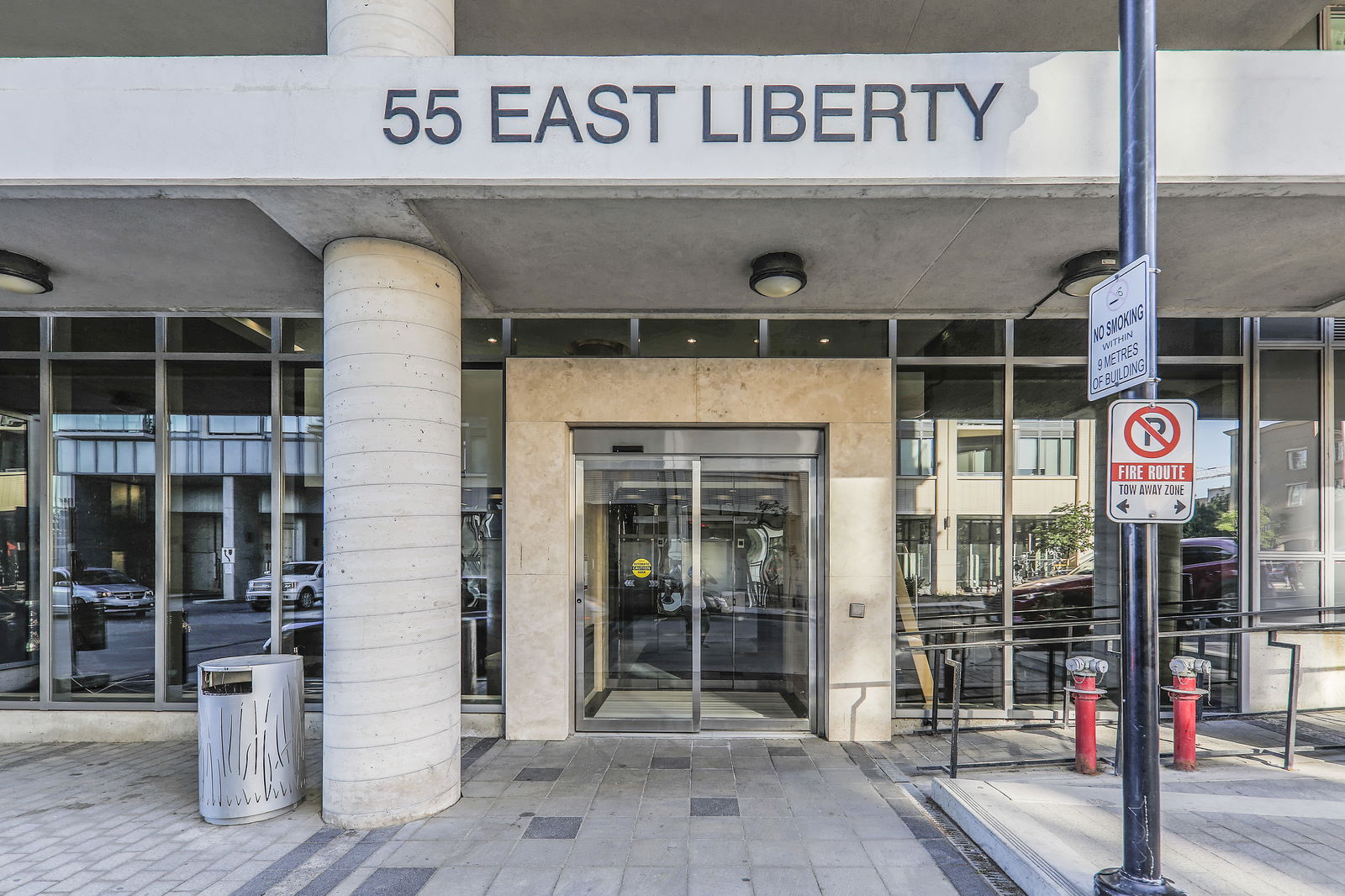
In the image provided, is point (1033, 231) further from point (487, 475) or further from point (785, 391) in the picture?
point (487, 475)

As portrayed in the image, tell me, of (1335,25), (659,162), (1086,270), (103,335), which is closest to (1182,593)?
(1086,270)

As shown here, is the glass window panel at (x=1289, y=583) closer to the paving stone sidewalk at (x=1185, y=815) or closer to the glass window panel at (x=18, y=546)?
the paving stone sidewalk at (x=1185, y=815)

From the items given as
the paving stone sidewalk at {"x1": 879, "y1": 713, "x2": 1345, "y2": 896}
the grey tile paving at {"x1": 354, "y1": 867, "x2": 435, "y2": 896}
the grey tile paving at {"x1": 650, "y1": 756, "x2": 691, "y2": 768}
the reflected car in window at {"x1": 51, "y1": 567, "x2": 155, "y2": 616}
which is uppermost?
the reflected car in window at {"x1": 51, "y1": 567, "x2": 155, "y2": 616}

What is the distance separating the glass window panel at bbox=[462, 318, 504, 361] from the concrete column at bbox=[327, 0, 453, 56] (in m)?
2.57

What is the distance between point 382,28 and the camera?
14.8 ft

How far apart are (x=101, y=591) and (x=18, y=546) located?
93 centimetres

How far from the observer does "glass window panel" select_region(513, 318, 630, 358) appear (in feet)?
22.1

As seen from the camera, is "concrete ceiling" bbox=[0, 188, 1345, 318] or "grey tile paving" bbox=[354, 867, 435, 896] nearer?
"grey tile paving" bbox=[354, 867, 435, 896]

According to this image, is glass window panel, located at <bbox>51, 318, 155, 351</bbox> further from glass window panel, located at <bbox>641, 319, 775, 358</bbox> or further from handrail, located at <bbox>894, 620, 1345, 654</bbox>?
handrail, located at <bbox>894, 620, 1345, 654</bbox>

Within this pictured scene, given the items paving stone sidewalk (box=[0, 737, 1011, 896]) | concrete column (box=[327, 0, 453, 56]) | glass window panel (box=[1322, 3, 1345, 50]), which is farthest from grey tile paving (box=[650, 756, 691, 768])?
glass window panel (box=[1322, 3, 1345, 50])

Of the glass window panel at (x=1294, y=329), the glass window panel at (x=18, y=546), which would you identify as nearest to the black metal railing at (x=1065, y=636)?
the glass window panel at (x=1294, y=329)

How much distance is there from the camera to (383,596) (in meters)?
4.61

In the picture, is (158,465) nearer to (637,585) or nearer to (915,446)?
(637,585)

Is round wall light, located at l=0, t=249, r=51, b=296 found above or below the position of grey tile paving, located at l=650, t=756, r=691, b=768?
above
